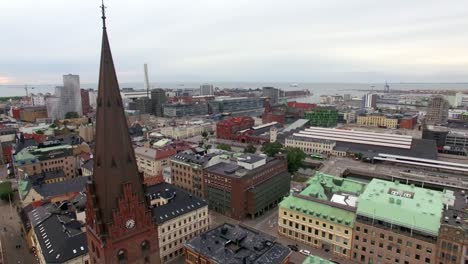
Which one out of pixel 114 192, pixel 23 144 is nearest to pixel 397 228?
pixel 114 192

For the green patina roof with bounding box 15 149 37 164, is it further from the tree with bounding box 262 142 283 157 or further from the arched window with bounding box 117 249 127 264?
the arched window with bounding box 117 249 127 264

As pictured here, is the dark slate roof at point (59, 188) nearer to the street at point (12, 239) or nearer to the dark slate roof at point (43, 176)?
the dark slate roof at point (43, 176)

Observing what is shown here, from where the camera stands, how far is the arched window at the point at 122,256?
23275mm

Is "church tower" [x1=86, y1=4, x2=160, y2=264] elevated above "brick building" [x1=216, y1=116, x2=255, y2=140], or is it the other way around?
"church tower" [x1=86, y1=4, x2=160, y2=264]

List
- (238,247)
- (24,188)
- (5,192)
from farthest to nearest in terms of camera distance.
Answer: (5,192) < (24,188) < (238,247)

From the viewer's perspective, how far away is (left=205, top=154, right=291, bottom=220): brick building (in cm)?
7656

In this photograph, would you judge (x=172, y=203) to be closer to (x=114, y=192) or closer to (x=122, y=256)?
(x=122, y=256)

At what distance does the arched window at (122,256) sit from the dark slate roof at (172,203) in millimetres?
35970

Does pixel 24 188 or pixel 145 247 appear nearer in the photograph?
pixel 145 247

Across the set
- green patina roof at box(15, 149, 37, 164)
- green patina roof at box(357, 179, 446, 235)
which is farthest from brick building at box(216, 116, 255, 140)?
green patina roof at box(357, 179, 446, 235)

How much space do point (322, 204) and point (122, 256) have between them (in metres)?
51.0

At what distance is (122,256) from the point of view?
23.6 metres

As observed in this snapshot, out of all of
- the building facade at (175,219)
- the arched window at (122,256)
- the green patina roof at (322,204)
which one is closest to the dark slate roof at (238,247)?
the building facade at (175,219)

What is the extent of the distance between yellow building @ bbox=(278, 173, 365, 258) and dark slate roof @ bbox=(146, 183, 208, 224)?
67.9 feet
